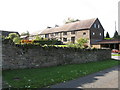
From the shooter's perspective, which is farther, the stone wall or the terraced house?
the terraced house

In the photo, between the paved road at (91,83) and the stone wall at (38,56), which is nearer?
the paved road at (91,83)

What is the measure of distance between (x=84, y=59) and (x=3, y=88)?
39.5ft

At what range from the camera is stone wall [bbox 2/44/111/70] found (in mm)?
9508

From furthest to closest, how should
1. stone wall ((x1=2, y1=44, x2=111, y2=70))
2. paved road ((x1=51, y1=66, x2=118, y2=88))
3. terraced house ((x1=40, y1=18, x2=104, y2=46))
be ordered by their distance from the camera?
terraced house ((x1=40, y1=18, x2=104, y2=46))
stone wall ((x1=2, y1=44, x2=111, y2=70))
paved road ((x1=51, y1=66, x2=118, y2=88))

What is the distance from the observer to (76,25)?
47031 mm

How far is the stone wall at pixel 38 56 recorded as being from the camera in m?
9.51

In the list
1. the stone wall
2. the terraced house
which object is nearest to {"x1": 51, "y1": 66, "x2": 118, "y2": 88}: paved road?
the stone wall

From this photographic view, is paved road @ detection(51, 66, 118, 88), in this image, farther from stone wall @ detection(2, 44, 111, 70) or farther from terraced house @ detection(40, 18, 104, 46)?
terraced house @ detection(40, 18, 104, 46)

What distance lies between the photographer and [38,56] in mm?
11250

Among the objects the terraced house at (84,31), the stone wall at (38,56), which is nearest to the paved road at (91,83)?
the stone wall at (38,56)

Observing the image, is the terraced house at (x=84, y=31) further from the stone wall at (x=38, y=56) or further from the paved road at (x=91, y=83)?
the paved road at (x=91, y=83)

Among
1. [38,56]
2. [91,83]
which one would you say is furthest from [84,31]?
[91,83]

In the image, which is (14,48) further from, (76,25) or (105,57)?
(76,25)

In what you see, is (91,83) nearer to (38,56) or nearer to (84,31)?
(38,56)
